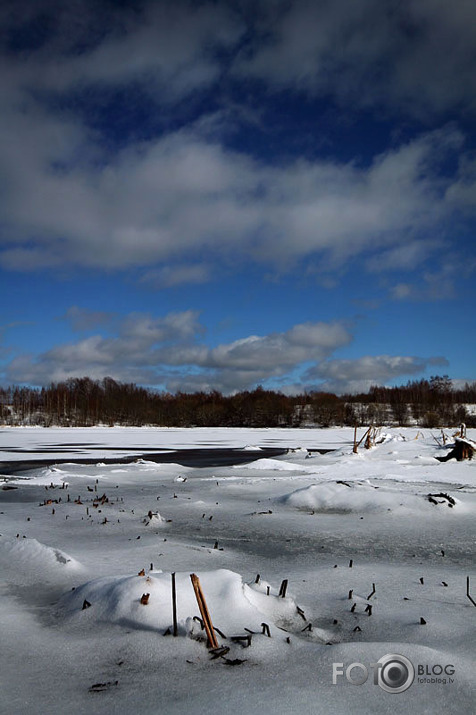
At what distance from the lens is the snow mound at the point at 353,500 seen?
276 inches

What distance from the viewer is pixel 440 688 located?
215cm

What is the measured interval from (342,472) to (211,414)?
65783 millimetres

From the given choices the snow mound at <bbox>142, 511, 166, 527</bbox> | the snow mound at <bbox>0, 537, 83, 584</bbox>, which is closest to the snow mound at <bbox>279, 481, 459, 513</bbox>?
the snow mound at <bbox>142, 511, 166, 527</bbox>

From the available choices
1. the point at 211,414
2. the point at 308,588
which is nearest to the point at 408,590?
the point at 308,588

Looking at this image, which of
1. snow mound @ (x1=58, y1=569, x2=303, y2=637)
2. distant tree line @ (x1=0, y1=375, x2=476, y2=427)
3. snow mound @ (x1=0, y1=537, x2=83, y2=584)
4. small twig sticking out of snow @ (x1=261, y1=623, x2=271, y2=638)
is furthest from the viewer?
distant tree line @ (x1=0, y1=375, x2=476, y2=427)

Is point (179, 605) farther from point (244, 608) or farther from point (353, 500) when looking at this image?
point (353, 500)

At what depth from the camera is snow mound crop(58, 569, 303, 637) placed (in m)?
2.76

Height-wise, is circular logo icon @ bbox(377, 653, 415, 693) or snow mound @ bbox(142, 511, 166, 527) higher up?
circular logo icon @ bbox(377, 653, 415, 693)

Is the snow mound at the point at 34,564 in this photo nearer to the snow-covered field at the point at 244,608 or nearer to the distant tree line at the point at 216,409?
the snow-covered field at the point at 244,608
